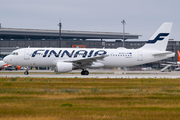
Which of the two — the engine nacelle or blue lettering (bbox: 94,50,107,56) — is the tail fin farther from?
the engine nacelle

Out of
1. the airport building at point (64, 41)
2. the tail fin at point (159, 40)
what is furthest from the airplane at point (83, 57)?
the airport building at point (64, 41)

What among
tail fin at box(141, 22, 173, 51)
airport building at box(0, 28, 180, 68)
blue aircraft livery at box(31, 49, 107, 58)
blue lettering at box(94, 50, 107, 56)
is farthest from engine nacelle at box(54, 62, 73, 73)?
airport building at box(0, 28, 180, 68)

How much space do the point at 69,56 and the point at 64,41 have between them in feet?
164

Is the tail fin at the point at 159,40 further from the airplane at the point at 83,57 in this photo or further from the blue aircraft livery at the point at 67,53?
the blue aircraft livery at the point at 67,53

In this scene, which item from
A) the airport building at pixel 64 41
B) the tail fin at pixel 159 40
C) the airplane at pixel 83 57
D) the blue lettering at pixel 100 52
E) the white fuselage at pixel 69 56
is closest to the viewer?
the airplane at pixel 83 57

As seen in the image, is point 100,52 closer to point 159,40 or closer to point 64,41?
point 159,40

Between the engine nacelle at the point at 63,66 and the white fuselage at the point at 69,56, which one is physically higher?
the white fuselage at the point at 69,56

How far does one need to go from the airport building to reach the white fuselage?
132 ft

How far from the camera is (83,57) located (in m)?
41.4

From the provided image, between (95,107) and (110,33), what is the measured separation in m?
97.0

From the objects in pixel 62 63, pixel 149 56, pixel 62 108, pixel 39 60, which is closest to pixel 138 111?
pixel 62 108

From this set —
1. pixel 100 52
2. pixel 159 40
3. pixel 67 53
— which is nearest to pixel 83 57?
pixel 67 53

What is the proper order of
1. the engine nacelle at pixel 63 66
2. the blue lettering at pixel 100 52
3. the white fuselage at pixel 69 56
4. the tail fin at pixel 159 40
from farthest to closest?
the tail fin at pixel 159 40 < the blue lettering at pixel 100 52 < the white fuselage at pixel 69 56 < the engine nacelle at pixel 63 66

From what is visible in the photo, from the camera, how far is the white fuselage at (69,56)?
3997 centimetres
